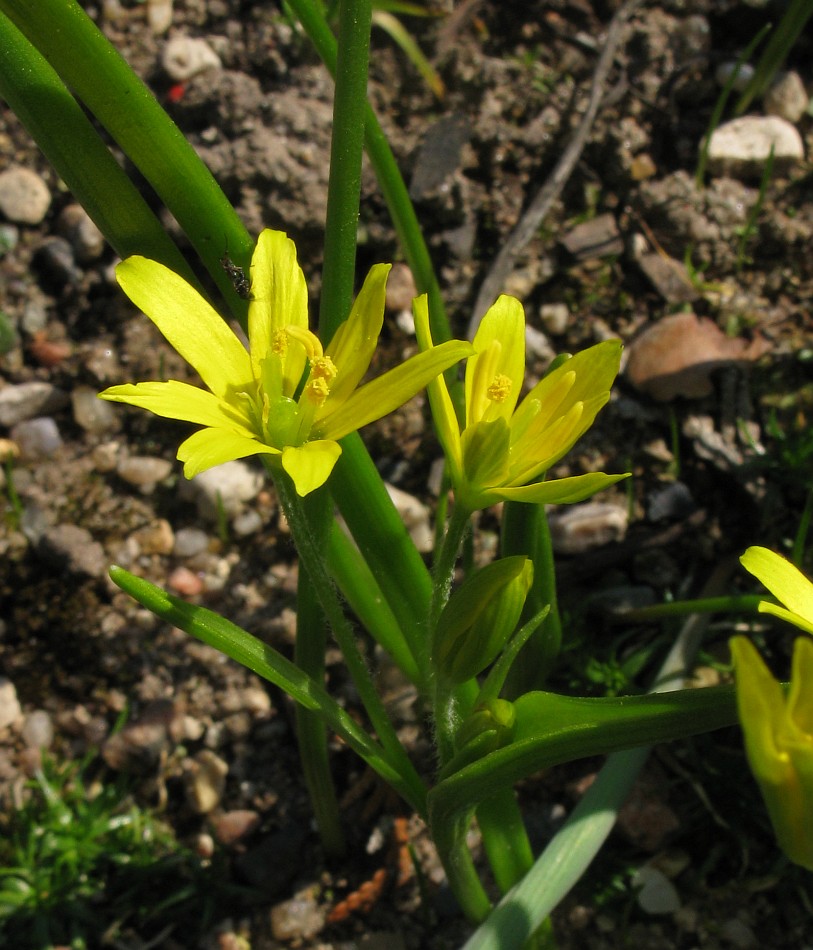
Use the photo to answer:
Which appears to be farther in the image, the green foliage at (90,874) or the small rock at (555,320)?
the small rock at (555,320)

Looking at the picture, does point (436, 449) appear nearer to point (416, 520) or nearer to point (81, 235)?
point (416, 520)

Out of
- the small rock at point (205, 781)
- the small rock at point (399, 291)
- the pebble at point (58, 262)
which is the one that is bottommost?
the small rock at point (205, 781)

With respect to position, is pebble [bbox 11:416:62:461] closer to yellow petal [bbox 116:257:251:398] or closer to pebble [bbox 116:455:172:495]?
pebble [bbox 116:455:172:495]

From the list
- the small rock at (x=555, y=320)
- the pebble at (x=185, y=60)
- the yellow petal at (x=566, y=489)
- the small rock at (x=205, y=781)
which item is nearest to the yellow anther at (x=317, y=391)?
the yellow petal at (x=566, y=489)

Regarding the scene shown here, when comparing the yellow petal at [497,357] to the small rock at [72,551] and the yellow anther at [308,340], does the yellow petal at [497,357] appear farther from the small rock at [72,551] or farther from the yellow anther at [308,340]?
the small rock at [72,551]

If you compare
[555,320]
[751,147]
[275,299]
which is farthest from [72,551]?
[751,147]

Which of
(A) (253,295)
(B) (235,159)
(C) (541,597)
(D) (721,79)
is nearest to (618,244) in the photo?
(D) (721,79)

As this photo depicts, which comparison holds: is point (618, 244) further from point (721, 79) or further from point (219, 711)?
point (219, 711)
